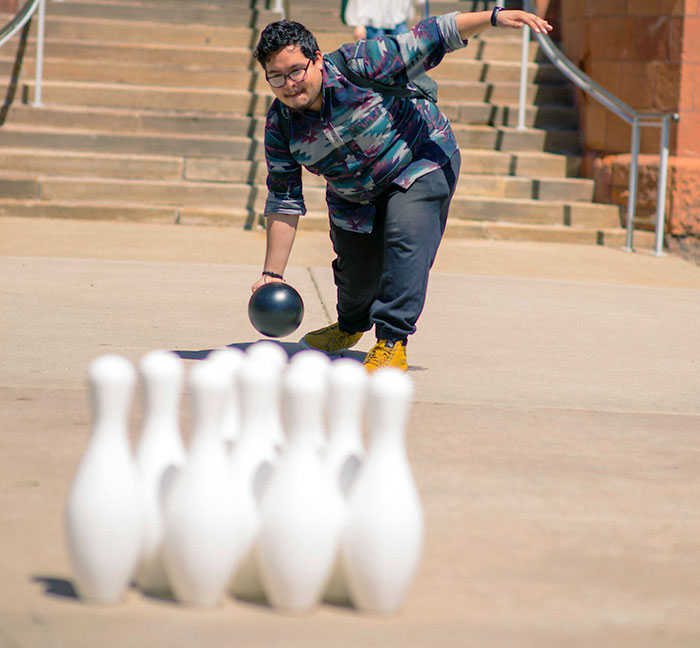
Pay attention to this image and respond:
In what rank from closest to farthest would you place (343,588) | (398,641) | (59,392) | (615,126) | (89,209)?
1. (398,641)
2. (343,588)
3. (59,392)
4. (89,209)
5. (615,126)

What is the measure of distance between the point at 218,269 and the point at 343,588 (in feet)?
18.1

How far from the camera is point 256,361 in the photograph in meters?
2.62


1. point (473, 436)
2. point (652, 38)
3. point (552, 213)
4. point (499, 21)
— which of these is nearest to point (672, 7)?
point (652, 38)

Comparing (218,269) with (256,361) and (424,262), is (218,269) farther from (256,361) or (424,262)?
(256,361)

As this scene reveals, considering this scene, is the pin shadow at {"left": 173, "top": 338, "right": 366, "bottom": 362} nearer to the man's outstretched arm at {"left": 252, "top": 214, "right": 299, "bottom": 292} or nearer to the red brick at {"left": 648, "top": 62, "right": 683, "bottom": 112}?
the man's outstretched arm at {"left": 252, "top": 214, "right": 299, "bottom": 292}

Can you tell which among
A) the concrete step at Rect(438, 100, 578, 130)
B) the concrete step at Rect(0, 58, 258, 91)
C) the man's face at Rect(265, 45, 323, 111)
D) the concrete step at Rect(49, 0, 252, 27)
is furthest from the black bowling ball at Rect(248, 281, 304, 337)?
the concrete step at Rect(49, 0, 252, 27)

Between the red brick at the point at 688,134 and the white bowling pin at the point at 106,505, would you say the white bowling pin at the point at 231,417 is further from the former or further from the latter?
the red brick at the point at 688,134

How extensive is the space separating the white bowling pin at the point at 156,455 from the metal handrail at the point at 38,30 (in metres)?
8.67

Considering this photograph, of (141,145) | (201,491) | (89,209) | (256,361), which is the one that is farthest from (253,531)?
(141,145)

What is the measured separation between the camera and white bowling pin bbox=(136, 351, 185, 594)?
253 centimetres

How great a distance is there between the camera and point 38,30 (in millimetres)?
10797

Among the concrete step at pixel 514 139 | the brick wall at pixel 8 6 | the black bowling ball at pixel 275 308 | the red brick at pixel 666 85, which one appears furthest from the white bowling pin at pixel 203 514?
the brick wall at pixel 8 6

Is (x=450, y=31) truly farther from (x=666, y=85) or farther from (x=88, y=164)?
(x=88, y=164)

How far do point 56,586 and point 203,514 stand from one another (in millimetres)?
443
